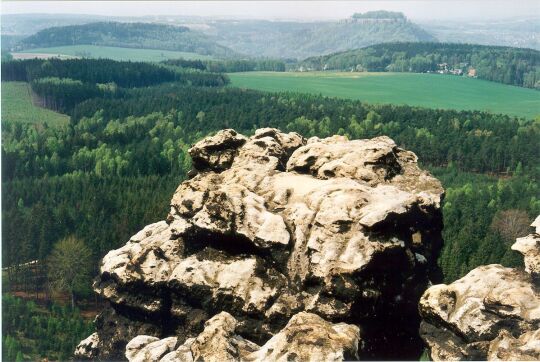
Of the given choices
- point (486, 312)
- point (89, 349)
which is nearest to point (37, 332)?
point (89, 349)

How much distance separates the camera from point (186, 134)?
165m

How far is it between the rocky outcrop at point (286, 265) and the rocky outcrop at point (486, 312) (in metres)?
2.42

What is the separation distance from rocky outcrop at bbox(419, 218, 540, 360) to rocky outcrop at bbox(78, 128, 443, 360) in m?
2.42

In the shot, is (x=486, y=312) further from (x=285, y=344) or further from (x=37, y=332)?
(x=37, y=332)

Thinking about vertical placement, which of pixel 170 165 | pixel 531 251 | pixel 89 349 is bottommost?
pixel 170 165

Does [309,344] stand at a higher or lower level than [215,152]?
lower

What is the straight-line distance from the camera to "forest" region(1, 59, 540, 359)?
8062 centimetres

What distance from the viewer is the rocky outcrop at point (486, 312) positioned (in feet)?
68.4

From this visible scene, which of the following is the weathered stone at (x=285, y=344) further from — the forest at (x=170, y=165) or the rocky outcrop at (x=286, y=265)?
the forest at (x=170, y=165)

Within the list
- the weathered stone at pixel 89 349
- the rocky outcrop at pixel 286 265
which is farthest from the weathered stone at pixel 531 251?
the weathered stone at pixel 89 349

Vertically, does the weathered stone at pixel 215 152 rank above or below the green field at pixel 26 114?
above

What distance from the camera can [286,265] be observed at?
25.1 m

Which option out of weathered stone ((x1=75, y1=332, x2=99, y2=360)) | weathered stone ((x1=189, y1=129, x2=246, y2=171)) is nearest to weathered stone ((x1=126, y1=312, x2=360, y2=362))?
weathered stone ((x1=75, y1=332, x2=99, y2=360))

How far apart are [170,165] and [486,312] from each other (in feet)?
377
